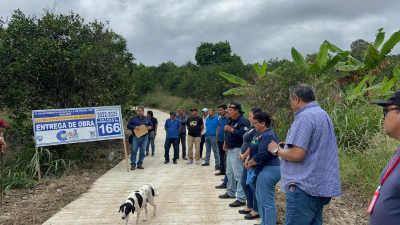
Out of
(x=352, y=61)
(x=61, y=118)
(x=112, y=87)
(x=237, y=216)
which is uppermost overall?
(x=352, y=61)

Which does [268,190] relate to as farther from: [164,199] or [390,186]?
[164,199]

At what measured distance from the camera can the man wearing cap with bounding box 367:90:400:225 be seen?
1.93 meters

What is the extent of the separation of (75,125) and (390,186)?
8462 mm

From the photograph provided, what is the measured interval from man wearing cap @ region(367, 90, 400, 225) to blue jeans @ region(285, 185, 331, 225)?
886 millimetres

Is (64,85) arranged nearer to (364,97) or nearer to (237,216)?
(237,216)

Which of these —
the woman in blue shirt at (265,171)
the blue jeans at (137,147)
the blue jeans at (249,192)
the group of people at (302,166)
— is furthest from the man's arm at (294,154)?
the blue jeans at (137,147)

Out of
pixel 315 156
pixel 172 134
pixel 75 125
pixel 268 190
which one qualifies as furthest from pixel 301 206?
pixel 172 134

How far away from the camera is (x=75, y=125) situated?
29.5ft

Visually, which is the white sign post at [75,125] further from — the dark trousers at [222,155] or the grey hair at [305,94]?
the grey hair at [305,94]

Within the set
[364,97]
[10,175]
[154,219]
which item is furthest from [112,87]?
[364,97]

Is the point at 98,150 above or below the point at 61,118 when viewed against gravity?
below

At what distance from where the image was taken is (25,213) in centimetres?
586

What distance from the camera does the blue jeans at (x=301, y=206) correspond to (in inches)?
117

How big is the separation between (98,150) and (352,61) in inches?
407
